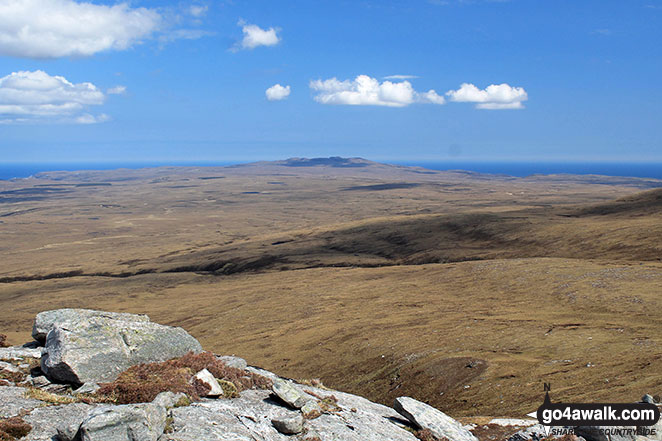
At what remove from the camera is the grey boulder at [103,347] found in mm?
15969

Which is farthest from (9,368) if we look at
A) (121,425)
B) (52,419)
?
(121,425)

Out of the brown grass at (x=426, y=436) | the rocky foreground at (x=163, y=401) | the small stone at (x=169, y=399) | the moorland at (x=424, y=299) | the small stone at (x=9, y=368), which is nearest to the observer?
the rocky foreground at (x=163, y=401)

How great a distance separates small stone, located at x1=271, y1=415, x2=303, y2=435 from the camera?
1402 cm

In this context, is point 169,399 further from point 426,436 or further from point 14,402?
point 426,436

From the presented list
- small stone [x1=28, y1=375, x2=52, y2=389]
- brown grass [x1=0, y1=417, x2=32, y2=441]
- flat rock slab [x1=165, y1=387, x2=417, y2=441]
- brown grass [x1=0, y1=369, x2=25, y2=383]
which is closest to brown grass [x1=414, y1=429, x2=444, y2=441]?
flat rock slab [x1=165, y1=387, x2=417, y2=441]

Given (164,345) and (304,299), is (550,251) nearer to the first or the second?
(304,299)

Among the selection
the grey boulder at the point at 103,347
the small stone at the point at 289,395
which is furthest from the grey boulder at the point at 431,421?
the grey boulder at the point at 103,347

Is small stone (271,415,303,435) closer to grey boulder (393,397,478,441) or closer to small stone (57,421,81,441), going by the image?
grey boulder (393,397,478,441)

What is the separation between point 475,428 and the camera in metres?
18.5

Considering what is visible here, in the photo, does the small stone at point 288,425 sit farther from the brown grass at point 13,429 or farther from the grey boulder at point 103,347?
the brown grass at point 13,429

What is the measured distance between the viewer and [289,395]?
15.8m

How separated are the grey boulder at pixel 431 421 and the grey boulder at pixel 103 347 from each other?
8800 millimetres

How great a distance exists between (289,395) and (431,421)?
201 inches

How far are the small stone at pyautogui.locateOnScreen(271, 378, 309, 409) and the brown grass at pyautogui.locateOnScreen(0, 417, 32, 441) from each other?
7.07 m
